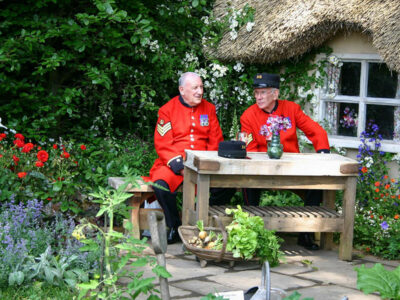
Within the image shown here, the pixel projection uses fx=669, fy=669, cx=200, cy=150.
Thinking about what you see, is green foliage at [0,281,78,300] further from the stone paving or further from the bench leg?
the bench leg

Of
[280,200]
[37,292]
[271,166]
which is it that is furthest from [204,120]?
[37,292]

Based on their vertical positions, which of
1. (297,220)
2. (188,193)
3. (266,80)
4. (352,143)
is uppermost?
(266,80)

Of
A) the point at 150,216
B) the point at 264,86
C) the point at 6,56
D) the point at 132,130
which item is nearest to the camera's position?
the point at 150,216

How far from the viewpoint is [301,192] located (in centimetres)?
654

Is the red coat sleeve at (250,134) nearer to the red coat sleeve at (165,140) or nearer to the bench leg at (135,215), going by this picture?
the red coat sleeve at (165,140)

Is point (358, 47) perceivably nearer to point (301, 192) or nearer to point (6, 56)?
point (301, 192)

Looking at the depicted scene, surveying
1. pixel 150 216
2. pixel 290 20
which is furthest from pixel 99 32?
pixel 150 216

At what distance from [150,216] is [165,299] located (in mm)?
412

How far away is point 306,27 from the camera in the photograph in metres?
7.13

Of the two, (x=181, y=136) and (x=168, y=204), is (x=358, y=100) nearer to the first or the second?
(x=181, y=136)

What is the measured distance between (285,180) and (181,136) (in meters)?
1.32

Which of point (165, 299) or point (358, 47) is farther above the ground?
point (358, 47)

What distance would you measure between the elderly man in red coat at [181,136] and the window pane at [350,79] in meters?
1.90

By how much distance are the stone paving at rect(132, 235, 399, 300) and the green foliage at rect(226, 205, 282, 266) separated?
140 millimetres
